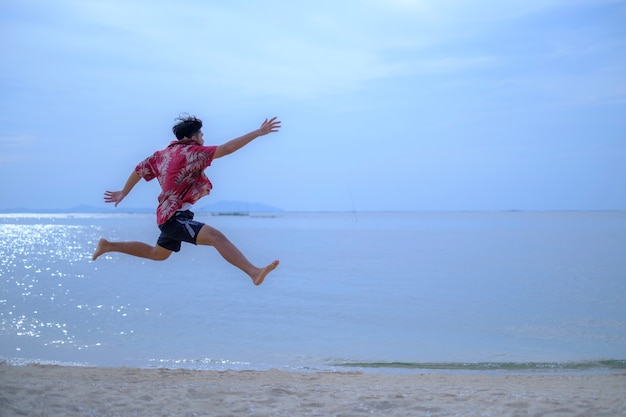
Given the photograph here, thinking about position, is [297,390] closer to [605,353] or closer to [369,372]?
[369,372]

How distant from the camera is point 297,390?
304 inches

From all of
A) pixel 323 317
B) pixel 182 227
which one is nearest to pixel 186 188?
pixel 182 227

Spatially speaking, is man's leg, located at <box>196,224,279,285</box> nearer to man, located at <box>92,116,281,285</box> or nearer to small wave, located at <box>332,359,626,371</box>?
man, located at <box>92,116,281,285</box>

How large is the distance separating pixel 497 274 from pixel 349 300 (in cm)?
1015

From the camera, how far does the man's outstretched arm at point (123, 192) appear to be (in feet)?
21.9

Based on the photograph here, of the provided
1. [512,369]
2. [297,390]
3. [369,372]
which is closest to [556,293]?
[512,369]

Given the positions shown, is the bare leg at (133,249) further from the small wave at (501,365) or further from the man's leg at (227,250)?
the small wave at (501,365)

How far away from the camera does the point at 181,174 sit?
615cm

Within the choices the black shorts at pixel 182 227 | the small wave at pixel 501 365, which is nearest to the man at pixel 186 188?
the black shorts at pixel 182 227

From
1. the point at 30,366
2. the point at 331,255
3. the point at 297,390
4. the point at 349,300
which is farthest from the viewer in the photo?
the point at 331,255

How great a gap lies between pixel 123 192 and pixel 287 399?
8.32 ft

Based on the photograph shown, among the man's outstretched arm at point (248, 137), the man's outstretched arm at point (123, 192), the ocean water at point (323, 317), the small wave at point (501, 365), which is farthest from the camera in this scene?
the ocean water at point (323, 317)

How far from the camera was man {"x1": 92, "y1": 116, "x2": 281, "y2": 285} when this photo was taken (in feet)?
19.9

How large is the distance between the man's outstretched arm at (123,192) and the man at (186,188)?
19cm
